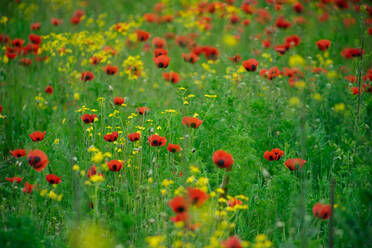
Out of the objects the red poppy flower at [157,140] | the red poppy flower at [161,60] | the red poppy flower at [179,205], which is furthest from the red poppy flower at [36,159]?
the red poppy flower at [161,60]

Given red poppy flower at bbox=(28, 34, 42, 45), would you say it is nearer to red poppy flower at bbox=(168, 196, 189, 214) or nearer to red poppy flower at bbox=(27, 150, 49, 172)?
red poppy flower at bbox=(27, 150, 49, 172)

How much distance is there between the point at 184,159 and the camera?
2535 mm

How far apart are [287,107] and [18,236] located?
269cm

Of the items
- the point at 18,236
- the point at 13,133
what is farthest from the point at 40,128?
the point at 18,236

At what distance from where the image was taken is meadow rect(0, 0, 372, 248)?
6.78 ft

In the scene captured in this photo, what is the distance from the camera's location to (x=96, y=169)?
2.22 m

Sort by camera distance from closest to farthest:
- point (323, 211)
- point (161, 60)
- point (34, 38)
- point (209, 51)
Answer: point (323, 211), point (161, 60), point (34, 38), point (209, 51)

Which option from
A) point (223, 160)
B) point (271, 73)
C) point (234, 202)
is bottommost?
point (234, 202)

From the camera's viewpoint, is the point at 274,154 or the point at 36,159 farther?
the point at 274,154

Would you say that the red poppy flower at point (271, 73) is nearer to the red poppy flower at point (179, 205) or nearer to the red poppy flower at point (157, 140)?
the red poppy flower at point (157, 140)

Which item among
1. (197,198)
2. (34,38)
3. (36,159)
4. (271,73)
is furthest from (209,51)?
(197,198)

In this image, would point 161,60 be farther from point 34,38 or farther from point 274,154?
point 34,38

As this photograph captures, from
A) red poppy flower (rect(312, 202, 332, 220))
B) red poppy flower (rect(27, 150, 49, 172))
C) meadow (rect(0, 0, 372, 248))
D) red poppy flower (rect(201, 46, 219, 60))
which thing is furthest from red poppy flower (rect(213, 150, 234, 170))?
red poppy flower (rect(201, 46, 219, 60))

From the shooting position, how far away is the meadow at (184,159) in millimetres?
2066
